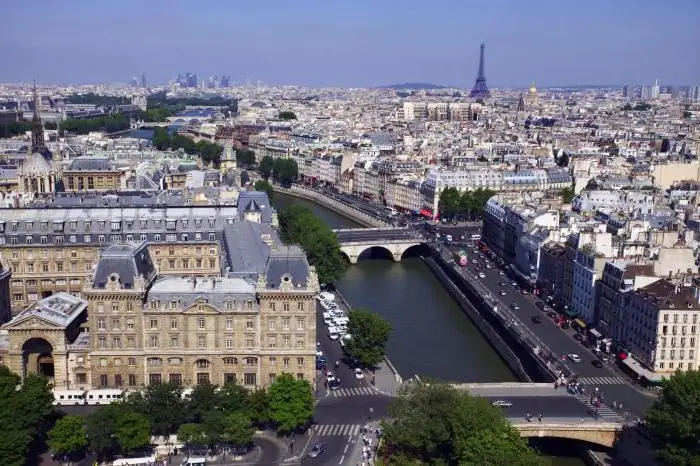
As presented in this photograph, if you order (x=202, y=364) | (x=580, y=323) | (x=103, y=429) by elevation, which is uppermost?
(x=202, y=364)

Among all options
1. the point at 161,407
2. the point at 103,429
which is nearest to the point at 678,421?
the point at 161,407

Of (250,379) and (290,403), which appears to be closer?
(290,403)

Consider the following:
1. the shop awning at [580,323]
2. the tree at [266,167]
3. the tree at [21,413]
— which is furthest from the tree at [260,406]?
the tree at [266,167]

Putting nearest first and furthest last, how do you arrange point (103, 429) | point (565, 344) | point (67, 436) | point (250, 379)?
point (67, 436), point (103, 429), point (250, 379), point (565, 344)

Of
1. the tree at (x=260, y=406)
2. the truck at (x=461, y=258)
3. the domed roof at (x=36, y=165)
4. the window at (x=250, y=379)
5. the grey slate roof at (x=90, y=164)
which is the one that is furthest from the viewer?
the grey slate roof at (x=90, y=164)

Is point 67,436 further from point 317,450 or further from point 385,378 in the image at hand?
point 385,378

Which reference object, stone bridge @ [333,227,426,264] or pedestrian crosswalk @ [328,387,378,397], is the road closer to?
stone bridge @ [333,227,426,264]

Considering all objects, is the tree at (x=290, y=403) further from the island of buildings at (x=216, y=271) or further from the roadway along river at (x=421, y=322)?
the roadway along river at (x=421, y=322)
